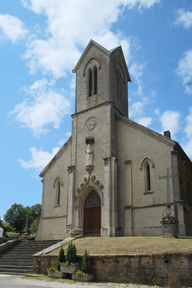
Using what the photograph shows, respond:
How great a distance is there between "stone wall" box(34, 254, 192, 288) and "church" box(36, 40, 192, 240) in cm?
630

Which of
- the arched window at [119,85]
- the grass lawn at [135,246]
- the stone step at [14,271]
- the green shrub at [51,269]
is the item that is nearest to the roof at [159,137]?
the arched window at [119,85]

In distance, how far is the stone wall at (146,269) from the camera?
38.2 feet

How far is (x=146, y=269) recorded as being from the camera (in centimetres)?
1238

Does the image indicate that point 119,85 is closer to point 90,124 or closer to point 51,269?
point 90,124

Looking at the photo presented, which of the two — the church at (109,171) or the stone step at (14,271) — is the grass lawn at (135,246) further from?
the church at (109,171)

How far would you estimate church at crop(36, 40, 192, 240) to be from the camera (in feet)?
69.0

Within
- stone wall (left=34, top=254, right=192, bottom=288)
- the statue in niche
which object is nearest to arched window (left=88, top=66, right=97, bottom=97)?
the statue in niche

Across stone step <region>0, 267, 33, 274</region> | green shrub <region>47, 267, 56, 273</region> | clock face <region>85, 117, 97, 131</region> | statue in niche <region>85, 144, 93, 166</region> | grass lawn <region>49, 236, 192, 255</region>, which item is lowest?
stone step <region>0, 267, 33, 274</region>

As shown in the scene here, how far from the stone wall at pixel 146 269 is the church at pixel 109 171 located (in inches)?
248

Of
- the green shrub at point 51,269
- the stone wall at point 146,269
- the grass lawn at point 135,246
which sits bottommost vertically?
the green shrub at point 51,269

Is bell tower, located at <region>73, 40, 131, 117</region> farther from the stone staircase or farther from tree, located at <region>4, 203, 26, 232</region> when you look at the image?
tree, located at <region>4, 203, 26, 232</region>

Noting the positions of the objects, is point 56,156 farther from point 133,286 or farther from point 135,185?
point 133,286

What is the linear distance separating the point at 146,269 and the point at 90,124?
16102 mm

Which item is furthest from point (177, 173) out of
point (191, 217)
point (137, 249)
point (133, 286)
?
point (133, 286)
